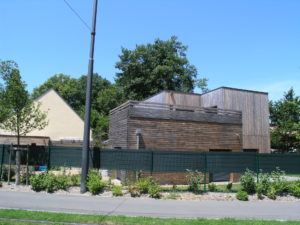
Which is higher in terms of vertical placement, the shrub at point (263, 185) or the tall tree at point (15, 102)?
the tall tree at point (15, 102)

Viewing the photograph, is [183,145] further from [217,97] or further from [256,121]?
[256,121]

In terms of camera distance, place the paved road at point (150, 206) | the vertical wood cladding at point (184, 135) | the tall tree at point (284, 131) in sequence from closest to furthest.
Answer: the paved road at point (150, 206), the vertical wood cladding at point (184, 135), the tall tree at point (284, 131)

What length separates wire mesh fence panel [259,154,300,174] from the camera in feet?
40.9

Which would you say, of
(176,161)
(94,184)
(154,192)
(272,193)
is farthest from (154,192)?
(272,193)

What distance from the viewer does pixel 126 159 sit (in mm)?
12406

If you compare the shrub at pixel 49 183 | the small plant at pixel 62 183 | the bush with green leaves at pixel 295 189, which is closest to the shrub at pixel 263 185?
the bush with green leaves at pixel 295 189

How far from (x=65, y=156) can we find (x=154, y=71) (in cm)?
2889

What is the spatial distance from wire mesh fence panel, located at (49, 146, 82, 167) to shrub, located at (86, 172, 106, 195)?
6.29ft

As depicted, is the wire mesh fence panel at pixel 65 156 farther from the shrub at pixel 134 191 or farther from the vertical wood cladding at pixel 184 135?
the shrub at pixel 134 191

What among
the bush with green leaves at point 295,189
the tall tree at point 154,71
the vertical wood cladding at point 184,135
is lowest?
the bush with green leaves at point 295,189

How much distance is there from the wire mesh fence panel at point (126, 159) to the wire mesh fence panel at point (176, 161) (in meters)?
0.38

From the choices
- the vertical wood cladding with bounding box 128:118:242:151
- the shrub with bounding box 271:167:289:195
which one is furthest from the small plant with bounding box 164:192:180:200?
the vertical wood cladding with bounding box 128:118:242:151

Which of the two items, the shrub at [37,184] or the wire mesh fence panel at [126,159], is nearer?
the shrub at [37,184]

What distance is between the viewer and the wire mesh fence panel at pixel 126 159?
1223 cm
